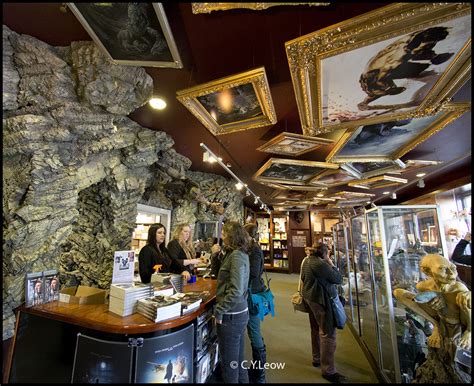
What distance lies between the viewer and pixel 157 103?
2.46 metres

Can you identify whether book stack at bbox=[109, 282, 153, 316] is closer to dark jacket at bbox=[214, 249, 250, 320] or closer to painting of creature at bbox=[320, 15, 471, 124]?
dark jacket at bbox=[214, 249, 250, 320]

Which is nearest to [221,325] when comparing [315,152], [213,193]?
[315,152]

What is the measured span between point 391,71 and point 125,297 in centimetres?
264

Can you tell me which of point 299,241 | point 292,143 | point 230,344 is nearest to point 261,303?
point 230,344

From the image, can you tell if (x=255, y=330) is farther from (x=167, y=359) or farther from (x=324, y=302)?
(x=167, y=359)

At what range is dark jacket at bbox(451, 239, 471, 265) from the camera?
3607 millimetres

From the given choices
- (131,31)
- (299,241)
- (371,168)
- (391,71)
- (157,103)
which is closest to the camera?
(131,31)

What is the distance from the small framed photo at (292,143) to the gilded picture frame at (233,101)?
0.51 meters

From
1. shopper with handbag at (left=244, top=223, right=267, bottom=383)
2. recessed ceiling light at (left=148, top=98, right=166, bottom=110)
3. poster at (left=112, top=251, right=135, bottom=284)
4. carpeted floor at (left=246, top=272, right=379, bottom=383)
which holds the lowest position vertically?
carpeted floor at (left=246, top=272, right=379, bottom=383)

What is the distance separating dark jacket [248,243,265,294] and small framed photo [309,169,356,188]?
8.38 feet

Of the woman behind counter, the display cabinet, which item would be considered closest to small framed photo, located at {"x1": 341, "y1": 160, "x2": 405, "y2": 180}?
the display cabinet

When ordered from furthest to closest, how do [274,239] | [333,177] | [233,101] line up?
[274,239] → [333,177] → [233,101]

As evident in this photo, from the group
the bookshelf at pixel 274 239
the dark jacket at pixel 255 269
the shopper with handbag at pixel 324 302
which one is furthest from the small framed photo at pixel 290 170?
the bookshelf at pixel 274 239

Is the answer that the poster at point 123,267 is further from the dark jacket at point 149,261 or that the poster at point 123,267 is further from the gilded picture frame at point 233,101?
the gilded picture frame at point 233,101
